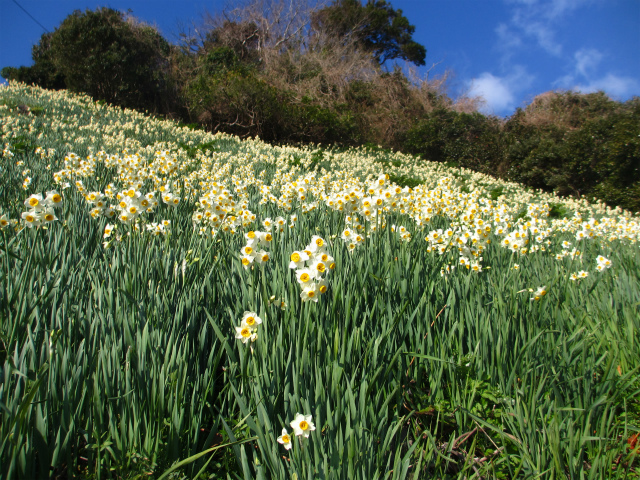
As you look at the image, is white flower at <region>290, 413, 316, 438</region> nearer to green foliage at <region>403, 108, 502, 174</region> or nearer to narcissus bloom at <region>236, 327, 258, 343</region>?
narcissus bloom at <region>236, 327, 258, 343</region>

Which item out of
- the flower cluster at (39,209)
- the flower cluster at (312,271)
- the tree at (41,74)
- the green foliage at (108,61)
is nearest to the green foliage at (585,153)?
the flower cluster at (312,271)

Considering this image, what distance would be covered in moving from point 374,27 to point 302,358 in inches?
1455

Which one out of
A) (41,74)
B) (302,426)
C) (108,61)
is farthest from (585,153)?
(41,74)

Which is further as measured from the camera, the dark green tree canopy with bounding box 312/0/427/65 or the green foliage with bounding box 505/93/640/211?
the dark green tree canopy with bounding box 312/0/427/65

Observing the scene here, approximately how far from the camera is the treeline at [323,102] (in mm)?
14000

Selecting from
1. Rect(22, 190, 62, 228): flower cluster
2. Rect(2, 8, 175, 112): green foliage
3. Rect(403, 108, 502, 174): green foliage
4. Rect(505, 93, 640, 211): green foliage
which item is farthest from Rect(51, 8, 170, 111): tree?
Rect(22, 190, 62, 228): flower cluster

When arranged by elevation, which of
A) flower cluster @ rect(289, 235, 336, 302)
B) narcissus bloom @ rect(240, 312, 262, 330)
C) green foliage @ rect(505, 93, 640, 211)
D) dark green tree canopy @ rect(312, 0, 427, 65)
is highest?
dark green tree canopy @ rect(312, 0, 427, 65)

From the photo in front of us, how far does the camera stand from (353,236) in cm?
240

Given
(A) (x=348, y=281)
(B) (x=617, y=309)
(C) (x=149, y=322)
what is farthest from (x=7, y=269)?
(B) (x=617, y=309)

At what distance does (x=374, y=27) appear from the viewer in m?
32.7

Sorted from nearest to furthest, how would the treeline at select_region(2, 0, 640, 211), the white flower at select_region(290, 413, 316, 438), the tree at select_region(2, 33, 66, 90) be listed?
the white flower at select_region(290, 413, 316, 438)
the treeline at select_region(2, 0, 640, 211)
the tree at select_region(2, 33, 66, 90)

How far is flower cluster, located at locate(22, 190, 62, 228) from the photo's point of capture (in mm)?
2048

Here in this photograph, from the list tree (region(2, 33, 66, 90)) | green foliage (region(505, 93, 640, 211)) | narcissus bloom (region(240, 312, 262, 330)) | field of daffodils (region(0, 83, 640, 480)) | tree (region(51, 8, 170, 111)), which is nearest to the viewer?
field of daffodils (region(0, 83, 640, 480))

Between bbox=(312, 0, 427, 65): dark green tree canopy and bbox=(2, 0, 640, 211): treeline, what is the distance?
2.89 meters
